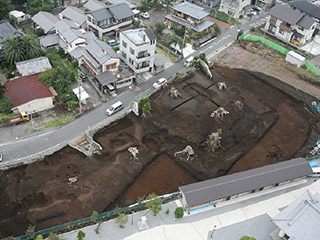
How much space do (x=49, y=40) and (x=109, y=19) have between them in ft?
40.7

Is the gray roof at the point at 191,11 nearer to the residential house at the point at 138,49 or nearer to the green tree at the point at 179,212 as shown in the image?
the residential house at the point at 138,49

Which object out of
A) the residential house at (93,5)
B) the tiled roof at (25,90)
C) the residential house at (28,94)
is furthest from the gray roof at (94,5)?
the residential house at (28,94)

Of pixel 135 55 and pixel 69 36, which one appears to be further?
pixel 69 36

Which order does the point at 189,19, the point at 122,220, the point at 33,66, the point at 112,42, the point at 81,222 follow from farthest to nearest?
the point at 189,19 → the point at 112,42 → the point at 33,66 → the point at 122,220 → the point at 81,222

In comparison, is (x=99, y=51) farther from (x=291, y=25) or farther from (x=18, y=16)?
(x=291, y=25)

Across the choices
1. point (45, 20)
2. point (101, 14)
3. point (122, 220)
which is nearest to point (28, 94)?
point (45, 20)

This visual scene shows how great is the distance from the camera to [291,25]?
71062 millimetres

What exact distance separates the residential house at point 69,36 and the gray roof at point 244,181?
32.8m

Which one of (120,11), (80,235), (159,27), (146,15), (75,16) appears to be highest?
(120,11)

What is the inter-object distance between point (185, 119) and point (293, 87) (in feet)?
74.5

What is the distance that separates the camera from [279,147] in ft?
159

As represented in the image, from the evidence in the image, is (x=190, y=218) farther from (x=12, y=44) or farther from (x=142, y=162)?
(x=12, y=44)

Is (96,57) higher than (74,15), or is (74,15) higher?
(96,57)

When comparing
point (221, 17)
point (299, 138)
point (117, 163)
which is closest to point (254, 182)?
point (299, 138)
